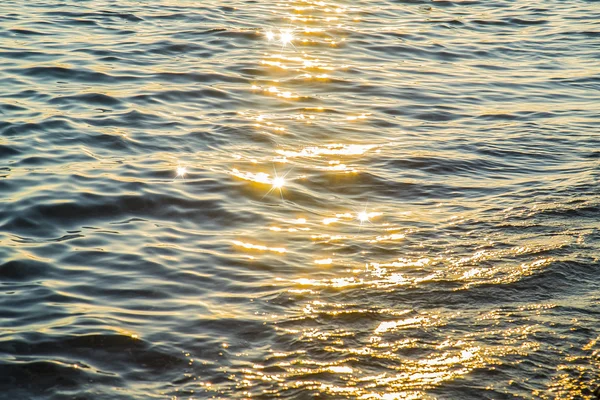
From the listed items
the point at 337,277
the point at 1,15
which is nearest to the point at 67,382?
the point at 337,277

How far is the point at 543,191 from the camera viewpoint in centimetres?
780

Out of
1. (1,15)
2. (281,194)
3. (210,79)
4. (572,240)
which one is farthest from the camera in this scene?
(1,15)

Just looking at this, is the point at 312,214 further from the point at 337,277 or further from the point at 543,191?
the point at 543,191

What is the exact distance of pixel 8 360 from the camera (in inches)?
190

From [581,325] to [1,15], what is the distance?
11487 mm

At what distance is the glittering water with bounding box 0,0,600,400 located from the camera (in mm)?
4875

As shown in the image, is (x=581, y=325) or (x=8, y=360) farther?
(x=581, y=325)

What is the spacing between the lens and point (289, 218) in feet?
23.5

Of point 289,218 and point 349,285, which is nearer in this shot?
point 349,285

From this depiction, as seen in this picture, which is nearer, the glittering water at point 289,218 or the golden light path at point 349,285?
the golden light path at point 349,285

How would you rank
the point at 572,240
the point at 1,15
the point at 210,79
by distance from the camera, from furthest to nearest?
the point at 1,15 → the point at 210,79 → the point at 572,240

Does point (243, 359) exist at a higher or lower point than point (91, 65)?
lower

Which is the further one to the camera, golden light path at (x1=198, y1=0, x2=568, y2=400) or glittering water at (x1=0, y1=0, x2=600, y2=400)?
glittering water at (x1=0, y1=0, x2=600, y2=400)

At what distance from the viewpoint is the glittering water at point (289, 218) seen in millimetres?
4875
